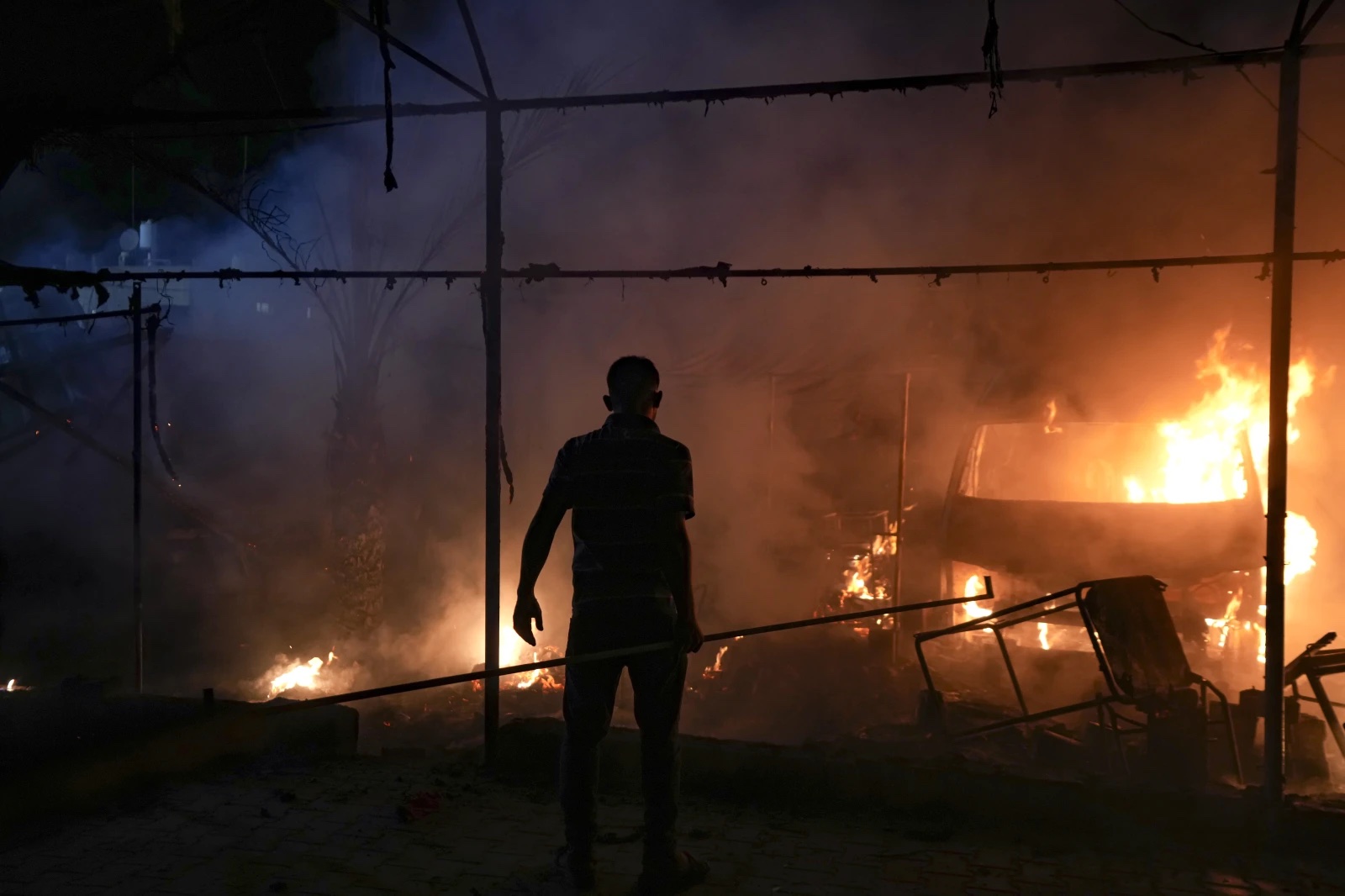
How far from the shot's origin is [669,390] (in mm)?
14922

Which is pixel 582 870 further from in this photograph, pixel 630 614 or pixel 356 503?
pixel 356 503

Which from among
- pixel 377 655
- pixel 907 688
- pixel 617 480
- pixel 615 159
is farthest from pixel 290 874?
pixel 615 159

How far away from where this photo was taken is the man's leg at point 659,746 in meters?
3.95

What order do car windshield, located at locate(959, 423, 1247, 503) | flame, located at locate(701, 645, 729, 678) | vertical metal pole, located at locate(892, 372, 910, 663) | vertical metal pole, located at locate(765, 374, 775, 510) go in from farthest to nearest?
vertical metal pole, located at locate(765, 374, 775, 510), vertical metal pole, located at locate(892, 372, 910, 663), flame, located at locate(701, 645, 729, 678), car windshield, located at locate(959, 423, 1247, 503)

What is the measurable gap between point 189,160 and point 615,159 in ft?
22.7

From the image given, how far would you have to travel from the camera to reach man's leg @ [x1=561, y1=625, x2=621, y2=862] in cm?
392

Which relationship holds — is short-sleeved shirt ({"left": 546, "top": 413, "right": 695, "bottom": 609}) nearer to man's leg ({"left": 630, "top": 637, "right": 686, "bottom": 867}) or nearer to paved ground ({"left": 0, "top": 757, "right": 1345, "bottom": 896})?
man's leg ({"left": 630, "top": 637, "right": 686, "bottom": 867})

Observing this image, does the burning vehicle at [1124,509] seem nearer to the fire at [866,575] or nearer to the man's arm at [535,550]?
the fire at [866,575]

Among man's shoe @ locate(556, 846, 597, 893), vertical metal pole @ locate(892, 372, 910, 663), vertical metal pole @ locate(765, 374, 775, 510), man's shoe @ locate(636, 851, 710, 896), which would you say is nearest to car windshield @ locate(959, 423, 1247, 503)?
vertical metal pole @ locate(892, 372, 910, 663)

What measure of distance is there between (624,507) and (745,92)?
2997 millimetres

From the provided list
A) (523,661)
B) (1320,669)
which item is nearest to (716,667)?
(523,661)

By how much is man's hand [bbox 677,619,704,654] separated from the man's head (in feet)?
3.24

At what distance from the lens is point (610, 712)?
3984mm

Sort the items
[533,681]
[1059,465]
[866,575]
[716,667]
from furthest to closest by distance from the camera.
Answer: [866,575] → [533,681] → [716,667] → [1059,465]
